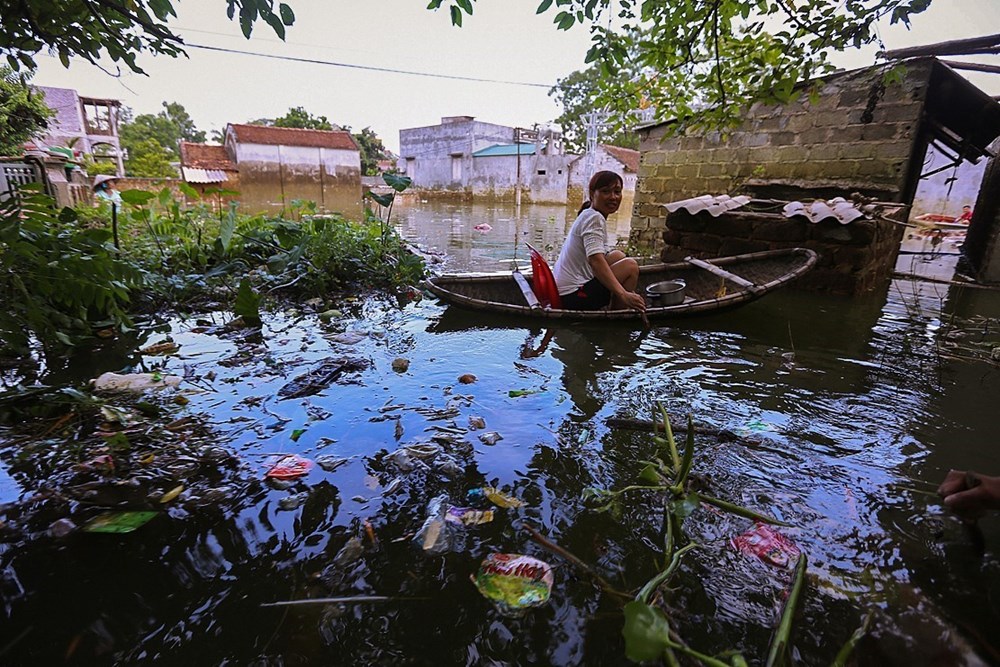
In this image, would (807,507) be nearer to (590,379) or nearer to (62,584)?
(590,379)

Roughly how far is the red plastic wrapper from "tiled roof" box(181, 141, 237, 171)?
25.1 m

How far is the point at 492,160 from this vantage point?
25.9m

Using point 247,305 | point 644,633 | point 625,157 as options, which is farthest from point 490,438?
point 625,157

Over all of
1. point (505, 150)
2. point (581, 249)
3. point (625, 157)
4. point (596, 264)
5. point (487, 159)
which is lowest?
point (596, 264)

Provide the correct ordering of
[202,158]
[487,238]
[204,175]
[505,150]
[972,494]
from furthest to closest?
[505,150]
[202,158]
[204,175]
[487,238]
[972,494]

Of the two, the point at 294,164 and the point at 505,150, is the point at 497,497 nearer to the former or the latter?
the point at 294,164

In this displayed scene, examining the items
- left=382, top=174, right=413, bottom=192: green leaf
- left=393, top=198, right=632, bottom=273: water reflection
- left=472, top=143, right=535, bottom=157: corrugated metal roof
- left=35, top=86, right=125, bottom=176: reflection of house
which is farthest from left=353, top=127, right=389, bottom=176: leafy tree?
left=382, top=174, right=413, bottom=192: green leaf

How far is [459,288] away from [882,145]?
5.67 meters

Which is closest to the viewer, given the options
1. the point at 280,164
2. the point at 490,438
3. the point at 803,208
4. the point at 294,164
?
the point at 490,438

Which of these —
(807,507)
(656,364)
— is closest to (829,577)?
(807,507)

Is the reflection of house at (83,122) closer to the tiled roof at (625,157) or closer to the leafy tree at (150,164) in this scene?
the leafy tree at (150,164)

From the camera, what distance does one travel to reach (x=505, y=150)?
2539 cm

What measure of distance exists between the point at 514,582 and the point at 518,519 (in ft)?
1.07

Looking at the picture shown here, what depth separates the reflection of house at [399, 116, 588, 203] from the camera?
80.3 feet
